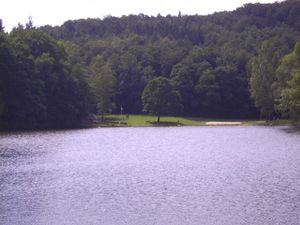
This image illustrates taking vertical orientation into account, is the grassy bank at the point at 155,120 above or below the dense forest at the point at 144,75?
below

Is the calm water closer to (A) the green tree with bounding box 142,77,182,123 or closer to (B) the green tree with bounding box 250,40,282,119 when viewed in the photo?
(B) the green tree with bounding box 250,40,282,119

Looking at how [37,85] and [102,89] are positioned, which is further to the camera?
[102,89]

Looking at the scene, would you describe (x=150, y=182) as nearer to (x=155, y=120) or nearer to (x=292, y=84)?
(x=292, y=84)

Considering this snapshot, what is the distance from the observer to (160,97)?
11825 cm

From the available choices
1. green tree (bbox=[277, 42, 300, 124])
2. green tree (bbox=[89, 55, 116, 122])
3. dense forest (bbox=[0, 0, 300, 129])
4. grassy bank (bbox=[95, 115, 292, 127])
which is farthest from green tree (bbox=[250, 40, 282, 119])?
green tree (bbox=[89, 55, 116, 122])

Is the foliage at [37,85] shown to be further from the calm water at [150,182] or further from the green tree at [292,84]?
the green tree at [292,84]

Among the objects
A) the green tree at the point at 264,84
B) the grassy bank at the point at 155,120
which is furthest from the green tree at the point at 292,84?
the grassy bank at the point at 155,120

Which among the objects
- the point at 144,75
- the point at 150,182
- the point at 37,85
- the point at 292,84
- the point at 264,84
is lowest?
the point at 150,182

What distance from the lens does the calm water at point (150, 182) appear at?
31828 millimetres

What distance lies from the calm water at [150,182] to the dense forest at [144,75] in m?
26.0

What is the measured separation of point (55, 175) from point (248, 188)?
49.4 feet

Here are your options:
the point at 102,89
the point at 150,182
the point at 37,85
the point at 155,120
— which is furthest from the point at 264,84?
the point at 150,182

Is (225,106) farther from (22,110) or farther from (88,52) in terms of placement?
(22,110)

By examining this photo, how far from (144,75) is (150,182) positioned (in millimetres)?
102808
